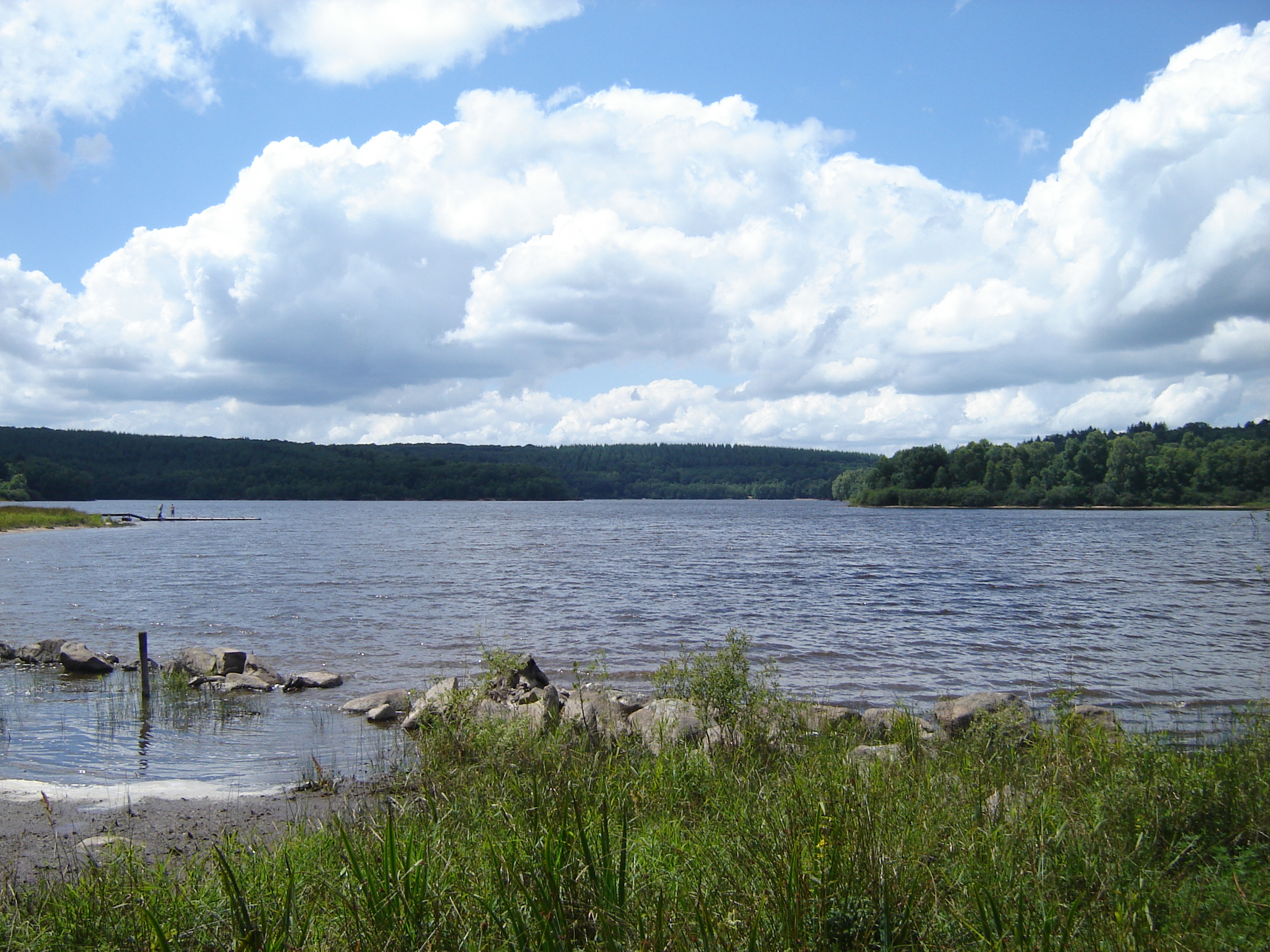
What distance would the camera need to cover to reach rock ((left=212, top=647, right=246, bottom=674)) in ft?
58.7

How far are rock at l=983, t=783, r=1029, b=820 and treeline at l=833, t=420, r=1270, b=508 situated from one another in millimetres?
146642

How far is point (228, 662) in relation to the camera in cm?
1802

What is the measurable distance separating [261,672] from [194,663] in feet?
5.81

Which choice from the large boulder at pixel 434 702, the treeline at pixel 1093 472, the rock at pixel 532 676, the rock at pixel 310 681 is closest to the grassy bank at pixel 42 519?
the rock at pixel 310 681

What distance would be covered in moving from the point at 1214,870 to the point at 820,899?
2.91m

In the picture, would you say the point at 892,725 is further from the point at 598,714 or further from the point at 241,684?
the point at 241,684

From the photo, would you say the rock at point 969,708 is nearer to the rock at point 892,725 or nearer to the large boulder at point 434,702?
the rock at point 892,725

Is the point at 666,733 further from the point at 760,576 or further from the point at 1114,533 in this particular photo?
the point at 1114,533

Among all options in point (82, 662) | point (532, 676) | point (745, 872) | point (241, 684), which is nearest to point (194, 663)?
point (241, 684)

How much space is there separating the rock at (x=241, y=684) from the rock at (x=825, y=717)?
38.0ft

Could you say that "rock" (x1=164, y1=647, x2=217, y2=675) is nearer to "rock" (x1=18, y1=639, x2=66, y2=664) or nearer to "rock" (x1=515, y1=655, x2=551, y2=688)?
"rock" (x1=18, y1=639, x2=66, y2=664)

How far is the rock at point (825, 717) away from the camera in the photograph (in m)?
10.8

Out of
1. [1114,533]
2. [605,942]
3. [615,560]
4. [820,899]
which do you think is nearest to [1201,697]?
[820,899]

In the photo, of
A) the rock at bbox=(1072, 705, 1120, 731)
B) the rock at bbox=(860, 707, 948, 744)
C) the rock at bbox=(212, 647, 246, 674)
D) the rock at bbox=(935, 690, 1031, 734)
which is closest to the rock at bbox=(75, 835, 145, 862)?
the rock at bbox=(860, 707, 948, 744)
